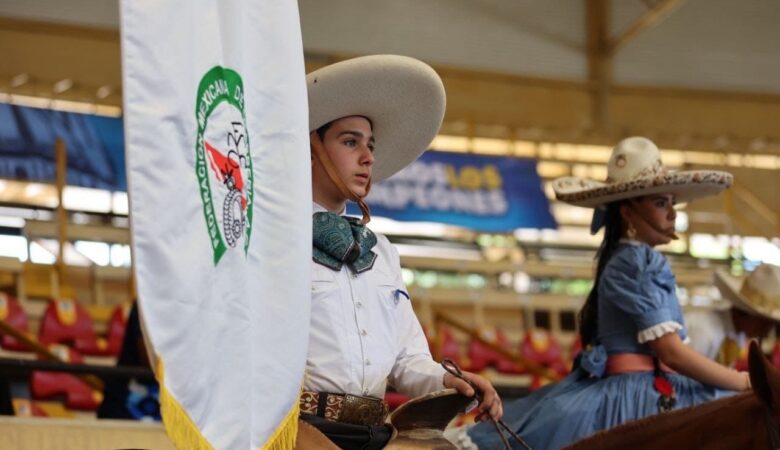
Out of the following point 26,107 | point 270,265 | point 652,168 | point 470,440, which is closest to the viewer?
point 270,265

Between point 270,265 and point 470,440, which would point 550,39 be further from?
point 270,265

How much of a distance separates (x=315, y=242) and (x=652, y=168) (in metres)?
1.40

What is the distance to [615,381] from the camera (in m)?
3.43

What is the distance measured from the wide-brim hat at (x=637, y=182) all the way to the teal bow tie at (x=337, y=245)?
47.2 inches

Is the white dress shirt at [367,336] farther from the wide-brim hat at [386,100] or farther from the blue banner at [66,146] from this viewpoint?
the blue banner at [66,146]

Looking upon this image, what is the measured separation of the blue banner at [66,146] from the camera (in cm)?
884

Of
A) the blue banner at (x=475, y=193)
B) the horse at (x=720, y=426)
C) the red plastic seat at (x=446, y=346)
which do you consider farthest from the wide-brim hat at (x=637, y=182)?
Answer: the blue banner at (x=475, y=193)

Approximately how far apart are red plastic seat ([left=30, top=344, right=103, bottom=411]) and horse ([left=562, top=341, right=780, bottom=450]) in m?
3.85

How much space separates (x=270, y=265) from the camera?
80.6 inches

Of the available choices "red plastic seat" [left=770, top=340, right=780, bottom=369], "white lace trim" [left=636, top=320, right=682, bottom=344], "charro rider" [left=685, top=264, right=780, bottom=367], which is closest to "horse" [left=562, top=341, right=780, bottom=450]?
"white lace trim" [left=636, top=320, right=682, bottom=344]

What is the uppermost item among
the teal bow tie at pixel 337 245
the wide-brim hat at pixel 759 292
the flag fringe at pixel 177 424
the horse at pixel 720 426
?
the teal bow tie at pixel 337 245

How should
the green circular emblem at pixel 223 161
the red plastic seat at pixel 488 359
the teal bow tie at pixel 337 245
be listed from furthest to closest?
the red plastic seat at pixel 488 359 < the teal bow tie at pixel 337 245 < the green circular emblem at pixel 223 161

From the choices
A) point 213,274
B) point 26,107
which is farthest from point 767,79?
point 213,274

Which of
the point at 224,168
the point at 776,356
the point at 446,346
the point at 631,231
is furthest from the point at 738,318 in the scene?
the point at 776,356
